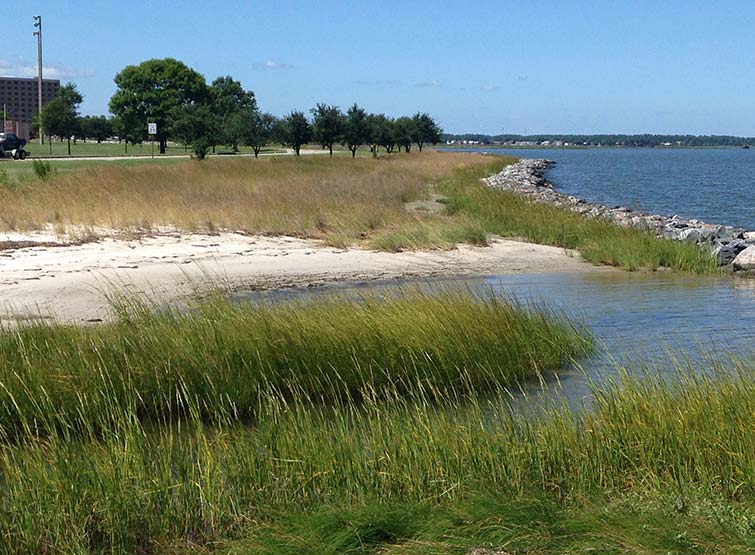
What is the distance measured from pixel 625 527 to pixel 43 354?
222 inches

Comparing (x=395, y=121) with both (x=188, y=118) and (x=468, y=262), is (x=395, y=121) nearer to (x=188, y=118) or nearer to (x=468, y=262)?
(x=188, y=118)

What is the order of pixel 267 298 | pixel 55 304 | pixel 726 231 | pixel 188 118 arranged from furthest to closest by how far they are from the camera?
pixel 188 118
pixel 726 231
pixel 267 298
pixel 55 304

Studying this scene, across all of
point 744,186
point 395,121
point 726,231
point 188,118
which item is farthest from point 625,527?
point 395,121

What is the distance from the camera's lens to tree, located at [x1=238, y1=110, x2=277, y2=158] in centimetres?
5969

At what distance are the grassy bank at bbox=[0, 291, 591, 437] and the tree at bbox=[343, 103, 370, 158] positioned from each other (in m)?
62.1

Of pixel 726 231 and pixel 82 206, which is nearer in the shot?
pixel 82 206

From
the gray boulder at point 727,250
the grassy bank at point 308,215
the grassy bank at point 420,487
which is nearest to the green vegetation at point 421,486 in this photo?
the grassy bank at point 420,487

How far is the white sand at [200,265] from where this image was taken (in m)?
14.3

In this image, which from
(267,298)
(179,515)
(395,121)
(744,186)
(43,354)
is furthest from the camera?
(395,121)

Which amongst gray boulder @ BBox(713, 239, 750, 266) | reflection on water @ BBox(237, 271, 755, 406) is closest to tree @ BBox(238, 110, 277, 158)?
gray boulder @ BBox(713, 239, 750, 266)

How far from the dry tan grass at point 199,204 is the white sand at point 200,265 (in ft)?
3.81

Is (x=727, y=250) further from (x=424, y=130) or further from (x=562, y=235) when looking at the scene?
(x=424, y=130)

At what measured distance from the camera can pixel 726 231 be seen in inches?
1050

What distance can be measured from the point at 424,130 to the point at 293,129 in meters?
39.3
